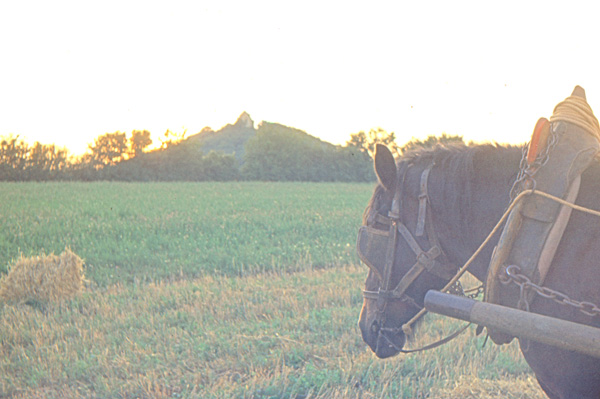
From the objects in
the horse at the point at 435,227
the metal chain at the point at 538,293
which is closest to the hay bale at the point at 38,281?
the horse at the point at 435,227

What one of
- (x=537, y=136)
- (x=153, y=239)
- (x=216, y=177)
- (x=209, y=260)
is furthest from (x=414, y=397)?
(x=216, y=177)

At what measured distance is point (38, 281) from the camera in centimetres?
538

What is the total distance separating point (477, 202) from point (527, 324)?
0.62 m

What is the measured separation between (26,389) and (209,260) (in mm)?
5090

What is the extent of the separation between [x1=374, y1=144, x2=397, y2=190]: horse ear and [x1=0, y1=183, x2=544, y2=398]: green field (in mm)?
1641

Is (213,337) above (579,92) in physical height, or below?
below

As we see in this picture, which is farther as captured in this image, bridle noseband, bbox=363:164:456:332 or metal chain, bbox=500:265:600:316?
bridle noseband, bbox=363:164:456:332

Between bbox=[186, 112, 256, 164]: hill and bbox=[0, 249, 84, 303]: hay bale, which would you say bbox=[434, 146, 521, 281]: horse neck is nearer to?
bbox=[0, 249, 84, 303]: hay bale

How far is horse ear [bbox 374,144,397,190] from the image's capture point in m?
2.14

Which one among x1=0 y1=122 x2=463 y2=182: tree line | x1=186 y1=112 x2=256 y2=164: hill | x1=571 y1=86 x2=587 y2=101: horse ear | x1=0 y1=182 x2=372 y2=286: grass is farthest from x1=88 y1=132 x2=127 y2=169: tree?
x1=186 y1=112 x2=256 y2=164: hill

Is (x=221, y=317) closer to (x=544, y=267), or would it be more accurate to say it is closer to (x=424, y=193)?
(x=424, y=193)

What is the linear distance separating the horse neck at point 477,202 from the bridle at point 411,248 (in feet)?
0.22

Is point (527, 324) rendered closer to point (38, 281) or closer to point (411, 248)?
point (411, 248)

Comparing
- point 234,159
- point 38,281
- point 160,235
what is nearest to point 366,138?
point 234,159
